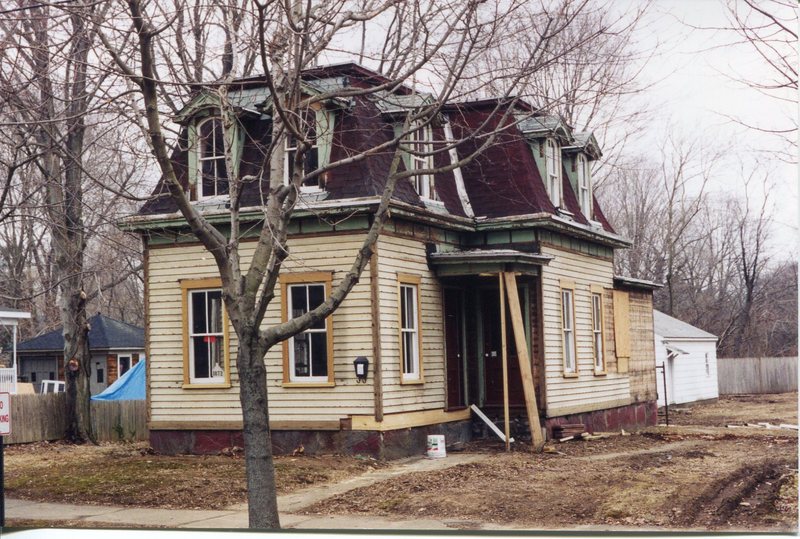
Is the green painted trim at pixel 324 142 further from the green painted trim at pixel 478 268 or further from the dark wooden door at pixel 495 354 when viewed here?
the dark wooden door at pixel 495 354

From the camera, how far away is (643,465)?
17.3 meters

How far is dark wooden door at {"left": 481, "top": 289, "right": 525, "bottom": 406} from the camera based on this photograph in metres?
22.3

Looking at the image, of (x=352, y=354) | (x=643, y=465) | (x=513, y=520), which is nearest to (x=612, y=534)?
(x=513, y=520)

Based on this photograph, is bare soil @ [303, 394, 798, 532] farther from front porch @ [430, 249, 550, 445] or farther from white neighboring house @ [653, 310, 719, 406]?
white neighboring house @ [653, 310, 719, 406]

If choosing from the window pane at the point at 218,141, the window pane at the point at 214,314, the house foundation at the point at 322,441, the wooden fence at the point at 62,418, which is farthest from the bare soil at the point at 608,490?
the wooden fence at the point at 62,418

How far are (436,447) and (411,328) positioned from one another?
2.28m

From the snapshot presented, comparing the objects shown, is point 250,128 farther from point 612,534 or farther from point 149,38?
point 612,534

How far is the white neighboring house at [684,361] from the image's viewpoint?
125ft

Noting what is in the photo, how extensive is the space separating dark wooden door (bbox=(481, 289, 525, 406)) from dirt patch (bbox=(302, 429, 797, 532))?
3.04 m

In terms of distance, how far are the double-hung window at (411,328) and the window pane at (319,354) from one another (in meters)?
1.51

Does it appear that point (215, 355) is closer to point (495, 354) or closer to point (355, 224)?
point (355, 224)

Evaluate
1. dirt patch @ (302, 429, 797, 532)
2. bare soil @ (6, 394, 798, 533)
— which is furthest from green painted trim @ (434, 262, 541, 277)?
dirt patch @ (302, 429, 797, 532)

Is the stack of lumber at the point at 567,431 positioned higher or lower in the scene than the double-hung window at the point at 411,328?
lower

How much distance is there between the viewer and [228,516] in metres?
13.8
